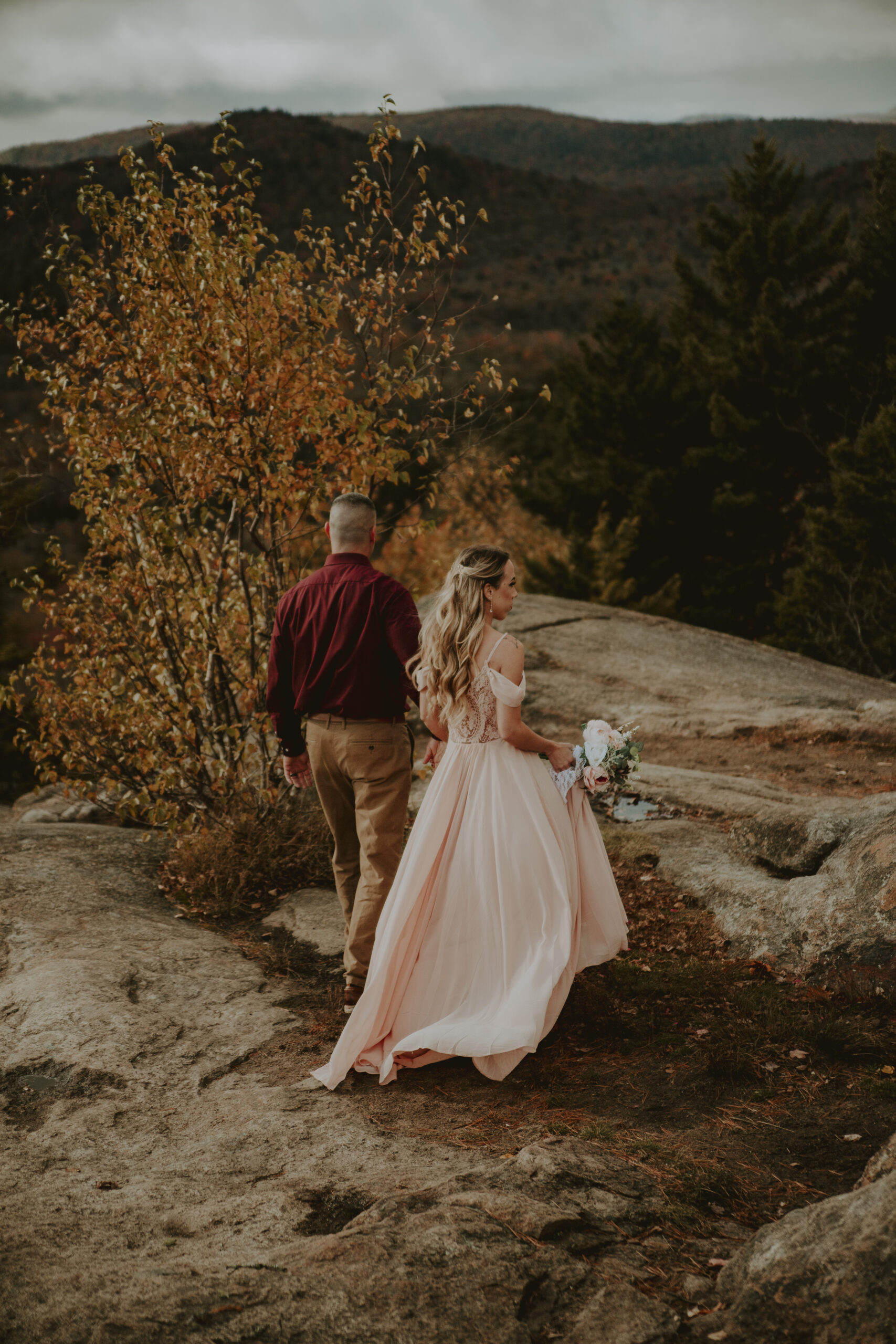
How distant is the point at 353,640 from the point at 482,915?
4.52 ft

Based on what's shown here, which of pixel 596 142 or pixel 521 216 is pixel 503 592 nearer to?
pixel 521 216

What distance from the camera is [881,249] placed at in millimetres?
20531

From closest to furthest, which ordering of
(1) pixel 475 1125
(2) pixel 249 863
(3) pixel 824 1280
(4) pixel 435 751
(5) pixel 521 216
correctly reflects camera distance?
(3) pixel 824 1280 → (1) pixel 475 1125 → (4) pixel 435 751 → (2) pixel 249 863 → (5) pixel 521 216

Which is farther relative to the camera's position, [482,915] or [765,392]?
[765,392]

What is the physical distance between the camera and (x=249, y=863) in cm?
638

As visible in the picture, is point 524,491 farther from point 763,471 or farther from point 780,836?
point 780,836

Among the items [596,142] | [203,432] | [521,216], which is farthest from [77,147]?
[203,432]

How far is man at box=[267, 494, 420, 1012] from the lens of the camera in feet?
15.0

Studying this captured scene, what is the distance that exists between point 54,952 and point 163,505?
3154 mm

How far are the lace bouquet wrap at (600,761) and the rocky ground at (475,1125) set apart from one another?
3.63ft

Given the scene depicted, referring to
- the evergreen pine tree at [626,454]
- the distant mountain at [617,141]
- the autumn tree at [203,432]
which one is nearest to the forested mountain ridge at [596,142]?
the distant mountain at [617,141]

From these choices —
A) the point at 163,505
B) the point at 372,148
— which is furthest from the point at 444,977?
the point at 372,148

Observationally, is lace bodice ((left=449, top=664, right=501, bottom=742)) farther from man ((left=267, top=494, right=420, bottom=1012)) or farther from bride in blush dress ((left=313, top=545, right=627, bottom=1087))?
man ((left=267, top=494, right=420, bottom=1012))

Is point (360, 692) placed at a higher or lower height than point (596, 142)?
lower
